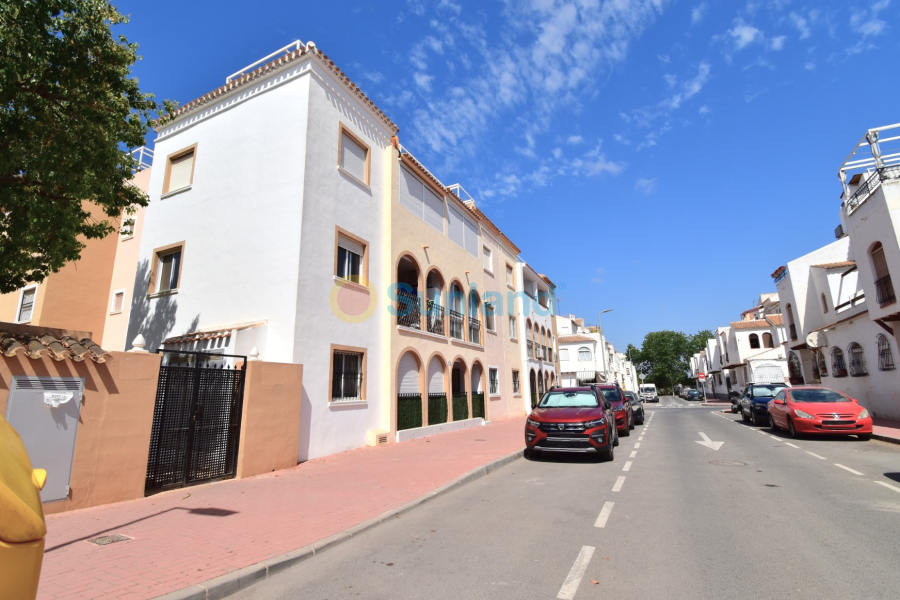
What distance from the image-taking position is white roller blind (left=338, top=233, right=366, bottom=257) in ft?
45.2

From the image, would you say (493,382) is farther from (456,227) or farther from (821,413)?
(821,413)

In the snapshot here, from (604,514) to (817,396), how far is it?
12630 mm

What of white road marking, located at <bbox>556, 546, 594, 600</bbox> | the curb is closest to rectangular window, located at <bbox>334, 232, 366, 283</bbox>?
the curb

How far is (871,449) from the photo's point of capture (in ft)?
38.1

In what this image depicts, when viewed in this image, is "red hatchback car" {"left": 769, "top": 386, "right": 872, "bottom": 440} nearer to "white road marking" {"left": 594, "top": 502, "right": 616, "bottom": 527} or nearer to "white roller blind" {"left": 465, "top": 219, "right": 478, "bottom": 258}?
"white road marking" {"left": 594, "top": 502, "right": 616, "bottom": 527}

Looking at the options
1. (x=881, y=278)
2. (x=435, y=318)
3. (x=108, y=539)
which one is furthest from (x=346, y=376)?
(x=881, y=278)

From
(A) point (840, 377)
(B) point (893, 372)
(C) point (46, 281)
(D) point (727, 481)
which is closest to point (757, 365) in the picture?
(A) point (840, 377)

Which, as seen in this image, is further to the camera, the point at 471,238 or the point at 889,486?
the point at 471,238

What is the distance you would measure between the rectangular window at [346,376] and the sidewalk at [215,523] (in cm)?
257

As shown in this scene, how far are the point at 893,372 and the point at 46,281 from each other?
30.6 m

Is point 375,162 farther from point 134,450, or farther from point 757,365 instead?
point 757,365

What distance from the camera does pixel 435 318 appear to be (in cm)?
1839

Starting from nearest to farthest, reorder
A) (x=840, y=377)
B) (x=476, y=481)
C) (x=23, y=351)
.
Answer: (x=23, y=351) < (x=476, y=481) < (x=840, y=377)

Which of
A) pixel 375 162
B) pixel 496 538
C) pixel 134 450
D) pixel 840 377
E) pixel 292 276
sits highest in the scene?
pixel 375 162
